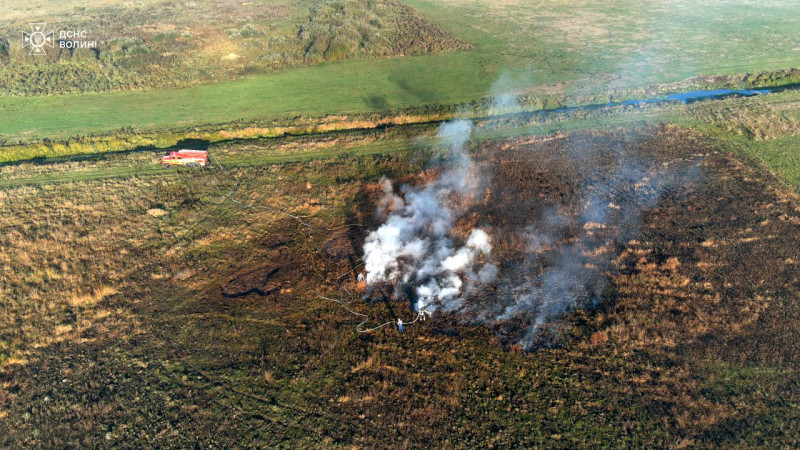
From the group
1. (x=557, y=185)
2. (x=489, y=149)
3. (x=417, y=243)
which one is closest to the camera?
(x=417, y=243)

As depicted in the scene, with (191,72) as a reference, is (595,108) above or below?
above

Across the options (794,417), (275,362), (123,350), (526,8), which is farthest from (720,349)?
(526,8)

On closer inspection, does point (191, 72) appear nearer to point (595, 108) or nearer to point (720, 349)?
point (595, 108)

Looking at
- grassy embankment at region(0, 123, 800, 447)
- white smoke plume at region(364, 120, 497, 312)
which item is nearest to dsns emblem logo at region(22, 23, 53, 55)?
grassy embankment at region(0, 123, 800, 447)

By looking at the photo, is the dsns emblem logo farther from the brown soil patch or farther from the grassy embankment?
the brown soil patch

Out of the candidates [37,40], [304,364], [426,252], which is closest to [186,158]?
[426,252]

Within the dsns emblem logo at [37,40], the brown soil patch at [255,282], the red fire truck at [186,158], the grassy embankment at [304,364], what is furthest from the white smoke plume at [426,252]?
the dsns emblem logo at [37,40]

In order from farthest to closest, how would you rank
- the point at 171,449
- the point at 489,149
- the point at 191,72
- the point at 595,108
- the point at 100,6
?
the point at 100,6
the point at 191,72
the point at 595,108
the point at 489,149
the point at 171,449
